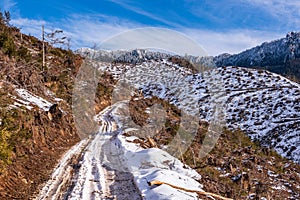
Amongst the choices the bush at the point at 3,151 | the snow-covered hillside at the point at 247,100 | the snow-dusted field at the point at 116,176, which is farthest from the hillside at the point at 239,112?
the bush at the point at 3,151

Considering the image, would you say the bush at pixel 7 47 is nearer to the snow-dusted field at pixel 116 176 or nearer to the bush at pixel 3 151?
the snow-dusted field at pixel 116 176

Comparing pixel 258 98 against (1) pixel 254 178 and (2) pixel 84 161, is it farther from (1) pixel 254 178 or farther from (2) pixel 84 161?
(2) pixel 84 161

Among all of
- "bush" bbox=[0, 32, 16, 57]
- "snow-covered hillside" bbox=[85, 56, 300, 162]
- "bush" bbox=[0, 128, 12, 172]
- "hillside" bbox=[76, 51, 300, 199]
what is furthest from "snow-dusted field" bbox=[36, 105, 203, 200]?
"snow-covered hillside" bbox=[85, 56, 300, 162]

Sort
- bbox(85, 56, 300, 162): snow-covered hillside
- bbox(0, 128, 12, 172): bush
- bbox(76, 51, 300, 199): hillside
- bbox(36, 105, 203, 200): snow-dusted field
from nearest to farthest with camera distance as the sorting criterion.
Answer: bbox(36, 105, 203, 200): snow-dusted field → bbox(0, 128, 12, 172): bush → bbox(76, 51, 300, 199): hillside → bbox(85, 56, 300, 162): snow-covered hillside

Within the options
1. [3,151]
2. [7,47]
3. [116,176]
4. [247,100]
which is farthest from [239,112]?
[3,151]

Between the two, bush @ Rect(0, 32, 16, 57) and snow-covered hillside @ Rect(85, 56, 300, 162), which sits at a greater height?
bush @ Rect(0, 32, 16, 57)

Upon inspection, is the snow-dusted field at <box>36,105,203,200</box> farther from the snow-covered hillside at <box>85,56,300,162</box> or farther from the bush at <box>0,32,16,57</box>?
the snow-covered hillside at <box>85,56,300,162</box>

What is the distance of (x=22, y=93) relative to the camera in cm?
1809

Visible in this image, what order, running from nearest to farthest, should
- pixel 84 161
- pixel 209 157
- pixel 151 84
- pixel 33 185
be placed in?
pixel 33 185
pixel 84 161
pixel 209 157
pixel 151 84

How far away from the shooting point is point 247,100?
131ft

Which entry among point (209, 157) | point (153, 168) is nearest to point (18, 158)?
point (153, 168)

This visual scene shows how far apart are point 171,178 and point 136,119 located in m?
17.5

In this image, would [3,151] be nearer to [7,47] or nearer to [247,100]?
[7,47]

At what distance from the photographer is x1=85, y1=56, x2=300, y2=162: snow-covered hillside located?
94.2 ft
